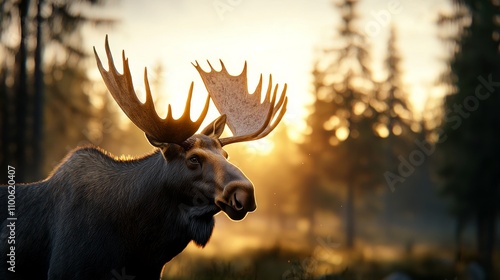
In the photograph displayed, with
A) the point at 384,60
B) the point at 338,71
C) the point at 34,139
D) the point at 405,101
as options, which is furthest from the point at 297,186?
the point at 34,139

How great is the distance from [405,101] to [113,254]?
1498 inches

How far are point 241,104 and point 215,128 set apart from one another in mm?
857

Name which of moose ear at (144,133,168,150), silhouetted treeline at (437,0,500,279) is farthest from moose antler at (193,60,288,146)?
silhouetted treeline at (437,0,500,279)

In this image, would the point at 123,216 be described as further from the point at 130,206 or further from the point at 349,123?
the point at 349,123

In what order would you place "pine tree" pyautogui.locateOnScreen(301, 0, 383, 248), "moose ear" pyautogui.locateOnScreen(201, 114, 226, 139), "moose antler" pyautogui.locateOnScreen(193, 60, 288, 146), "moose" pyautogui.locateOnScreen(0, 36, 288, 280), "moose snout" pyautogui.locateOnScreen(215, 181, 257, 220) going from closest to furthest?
1. "moose snout" pyautogui.locateOnScreen(215, 181, 257, 220)
2. "moose" pyautogui.locateOnScreen(0, 36, 288, 280)
3. "moose ear" pyautogui.locateOnScreen(201, 114, 226, 139)
4. "moose antler" pyautogui.locateOnScreen(193, 60, 288, 146)
5. "pine tree" pyautogui.locateOnScreen(301, 0, 383, 248)

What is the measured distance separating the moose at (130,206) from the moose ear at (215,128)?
0.01 metres

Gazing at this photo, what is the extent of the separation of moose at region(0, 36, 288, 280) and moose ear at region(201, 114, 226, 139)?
0.04 feet

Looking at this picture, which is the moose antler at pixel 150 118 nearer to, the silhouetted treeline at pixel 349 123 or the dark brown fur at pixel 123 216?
the dark brown fur at pixel 123 216

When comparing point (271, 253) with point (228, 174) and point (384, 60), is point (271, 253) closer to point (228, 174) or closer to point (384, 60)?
point (228, 174)

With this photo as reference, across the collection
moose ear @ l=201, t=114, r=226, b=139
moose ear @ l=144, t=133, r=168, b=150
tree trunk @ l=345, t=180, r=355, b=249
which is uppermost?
moose ear @ l=201, t=114, r=226, b=139

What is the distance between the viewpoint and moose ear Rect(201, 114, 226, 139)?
17.3 feet

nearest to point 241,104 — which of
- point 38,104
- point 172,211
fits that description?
point 172,211

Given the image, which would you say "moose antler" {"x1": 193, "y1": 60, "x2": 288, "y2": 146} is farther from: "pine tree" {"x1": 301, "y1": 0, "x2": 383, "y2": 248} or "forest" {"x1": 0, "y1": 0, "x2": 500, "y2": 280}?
"pine tree" {"x1": 301, "y1": 0, "x2": 383, "y2": 248}

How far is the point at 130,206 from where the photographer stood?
195 inches
